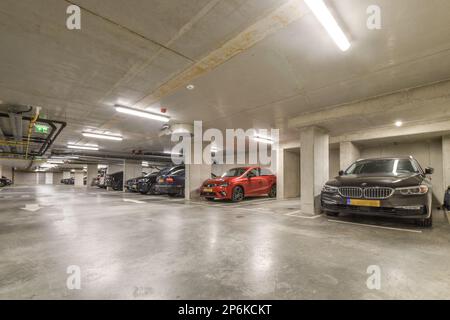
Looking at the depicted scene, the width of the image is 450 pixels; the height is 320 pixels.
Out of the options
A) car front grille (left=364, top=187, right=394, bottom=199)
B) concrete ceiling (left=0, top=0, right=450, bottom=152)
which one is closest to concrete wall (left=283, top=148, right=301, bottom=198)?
concrete ceiling (left=0, top=0, right=450, bottom=152)

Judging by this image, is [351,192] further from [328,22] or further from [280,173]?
[280,173]

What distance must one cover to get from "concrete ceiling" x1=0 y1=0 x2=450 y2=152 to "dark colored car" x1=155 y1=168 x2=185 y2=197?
483cm

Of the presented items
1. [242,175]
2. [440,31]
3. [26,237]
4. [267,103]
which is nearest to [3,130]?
[26,237]

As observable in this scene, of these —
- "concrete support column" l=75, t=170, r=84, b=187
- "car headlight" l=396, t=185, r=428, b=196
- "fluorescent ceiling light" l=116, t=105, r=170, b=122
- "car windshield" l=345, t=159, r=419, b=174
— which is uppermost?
"fluorescent ceiling light" l=116, t=105, r=170, b=122

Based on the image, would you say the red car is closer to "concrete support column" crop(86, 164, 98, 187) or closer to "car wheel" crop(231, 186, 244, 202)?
"car wheel" crop(231, 186, 244, 202)

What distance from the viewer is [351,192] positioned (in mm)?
4180

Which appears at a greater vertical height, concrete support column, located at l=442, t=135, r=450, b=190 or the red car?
concrete support column, located at l=442, t=135, r=450, b=190

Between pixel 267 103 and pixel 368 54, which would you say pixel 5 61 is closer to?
pixel 267 103

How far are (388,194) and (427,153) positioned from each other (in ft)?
18.7

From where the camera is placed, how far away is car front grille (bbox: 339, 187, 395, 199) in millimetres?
3771

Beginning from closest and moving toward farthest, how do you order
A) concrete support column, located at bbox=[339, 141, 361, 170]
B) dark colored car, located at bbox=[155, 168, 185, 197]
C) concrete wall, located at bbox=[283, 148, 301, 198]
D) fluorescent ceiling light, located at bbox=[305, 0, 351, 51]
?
fluorescent ceiling light, located at bbox=[305, 0, 351, 51] < concrete support column, located at bbox=[339, 141, 361, 170] < dark colored car, located at bbox=[155, 168, 185, 197] < concrete wall, located at bbox=[283, 148, 301, 198]

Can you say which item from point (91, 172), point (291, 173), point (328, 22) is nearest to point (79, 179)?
point (91, 172)

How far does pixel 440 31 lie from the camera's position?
2477 mm

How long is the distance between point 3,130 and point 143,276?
33.8 feet
